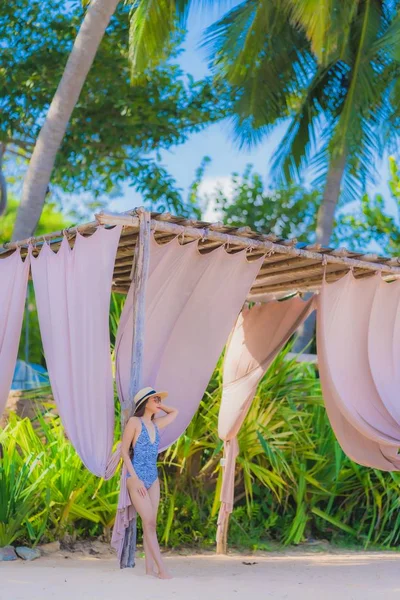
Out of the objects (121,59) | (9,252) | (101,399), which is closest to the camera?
(101,399)

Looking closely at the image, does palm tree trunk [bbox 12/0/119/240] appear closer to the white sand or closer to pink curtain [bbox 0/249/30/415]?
pink curtain [bbox 0/249/30/415]

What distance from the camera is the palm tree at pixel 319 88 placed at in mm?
10000

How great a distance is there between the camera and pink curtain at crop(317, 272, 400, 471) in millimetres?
5801

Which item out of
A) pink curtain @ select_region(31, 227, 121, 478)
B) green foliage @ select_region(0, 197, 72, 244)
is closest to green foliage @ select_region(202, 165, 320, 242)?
green foliage @ select_region(0, 197, 72, 244)

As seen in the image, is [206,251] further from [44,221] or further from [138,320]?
[44,221]

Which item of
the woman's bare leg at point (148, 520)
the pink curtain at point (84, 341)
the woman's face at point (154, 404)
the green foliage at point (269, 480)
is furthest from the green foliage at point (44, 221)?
the woman's bare leg at point (148, 520)

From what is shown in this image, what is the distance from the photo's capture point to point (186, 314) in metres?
5.42

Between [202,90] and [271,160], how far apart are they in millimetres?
1346

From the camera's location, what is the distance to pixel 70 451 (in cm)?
624

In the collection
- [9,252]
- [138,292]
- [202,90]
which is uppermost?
Answer: [202,90]

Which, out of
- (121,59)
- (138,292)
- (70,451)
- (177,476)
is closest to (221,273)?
(138,292)

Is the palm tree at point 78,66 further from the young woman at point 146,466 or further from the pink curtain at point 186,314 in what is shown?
the young woman at point 146,466

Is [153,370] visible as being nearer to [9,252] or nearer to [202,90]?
[9,252]

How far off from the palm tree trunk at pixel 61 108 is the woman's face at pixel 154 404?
388cm
